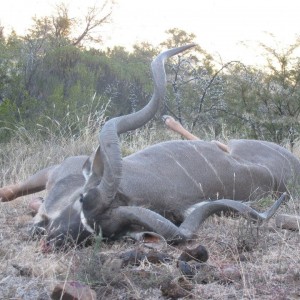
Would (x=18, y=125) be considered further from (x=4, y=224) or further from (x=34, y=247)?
(x=34, y=247)

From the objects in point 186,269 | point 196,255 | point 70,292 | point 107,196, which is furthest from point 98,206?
point 70,292

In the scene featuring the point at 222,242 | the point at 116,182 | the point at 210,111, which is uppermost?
the point at 116,182

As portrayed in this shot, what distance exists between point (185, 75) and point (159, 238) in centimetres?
846

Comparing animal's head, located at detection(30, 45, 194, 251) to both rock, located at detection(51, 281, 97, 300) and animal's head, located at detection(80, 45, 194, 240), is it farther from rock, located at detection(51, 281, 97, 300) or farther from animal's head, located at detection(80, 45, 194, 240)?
rock, located at detection(51, 281, 97, 300)

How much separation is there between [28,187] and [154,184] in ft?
4.53

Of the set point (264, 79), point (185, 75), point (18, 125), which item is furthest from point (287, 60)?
point (18, 125)

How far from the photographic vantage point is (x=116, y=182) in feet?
14.1

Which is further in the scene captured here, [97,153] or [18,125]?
[18,125]

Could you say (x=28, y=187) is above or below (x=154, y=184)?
below

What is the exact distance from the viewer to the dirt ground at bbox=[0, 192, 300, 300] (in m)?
3.08

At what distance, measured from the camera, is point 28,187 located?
589 centimetres

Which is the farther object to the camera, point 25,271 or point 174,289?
point 25,271

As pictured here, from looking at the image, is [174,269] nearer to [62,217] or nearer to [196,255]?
[196,255]

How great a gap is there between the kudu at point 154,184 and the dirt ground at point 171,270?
16 cm
